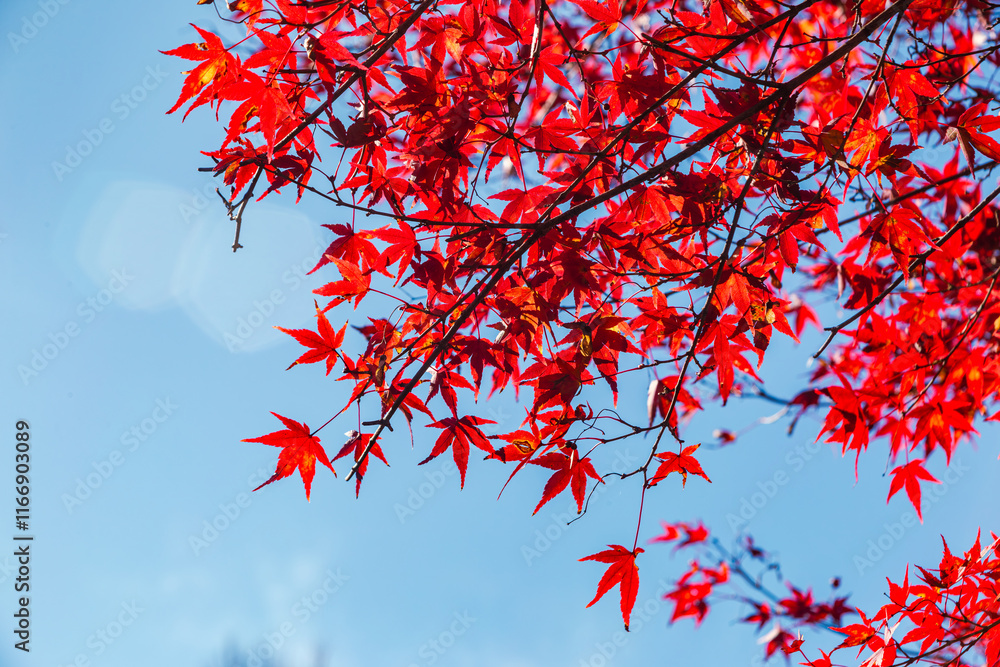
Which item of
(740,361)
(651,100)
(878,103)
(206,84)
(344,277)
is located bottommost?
(344,277)

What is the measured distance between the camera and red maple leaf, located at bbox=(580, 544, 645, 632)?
173 centimetres

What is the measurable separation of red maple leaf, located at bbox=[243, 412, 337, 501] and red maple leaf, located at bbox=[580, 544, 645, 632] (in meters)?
0.83

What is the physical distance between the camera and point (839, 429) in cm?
229

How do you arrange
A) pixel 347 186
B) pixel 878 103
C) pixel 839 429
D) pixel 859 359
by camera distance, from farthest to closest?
pixel 859 359, pixel 839 429, pixel 878 103, pixel 347 186

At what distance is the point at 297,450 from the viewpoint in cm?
176

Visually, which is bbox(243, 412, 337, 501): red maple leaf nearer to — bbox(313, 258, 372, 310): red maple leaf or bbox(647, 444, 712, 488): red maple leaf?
bbox(313, 258, 372, 310): red maple leaf

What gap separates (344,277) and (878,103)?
196cm

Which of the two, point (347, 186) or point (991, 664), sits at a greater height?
point (347, 186)

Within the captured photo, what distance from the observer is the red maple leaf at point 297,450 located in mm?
1718

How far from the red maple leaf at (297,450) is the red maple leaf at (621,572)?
832 millimetres

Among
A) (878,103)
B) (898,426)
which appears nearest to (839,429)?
(898,426)

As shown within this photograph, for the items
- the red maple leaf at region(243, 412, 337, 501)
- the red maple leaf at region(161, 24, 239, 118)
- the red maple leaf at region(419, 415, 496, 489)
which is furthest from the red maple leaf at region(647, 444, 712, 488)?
the red maple leaf at region(161, 24, 239, 118)

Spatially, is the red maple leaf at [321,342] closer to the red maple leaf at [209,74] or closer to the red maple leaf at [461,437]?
the red maple leaf at [461,437]

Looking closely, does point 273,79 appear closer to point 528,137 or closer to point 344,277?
point 344,277
